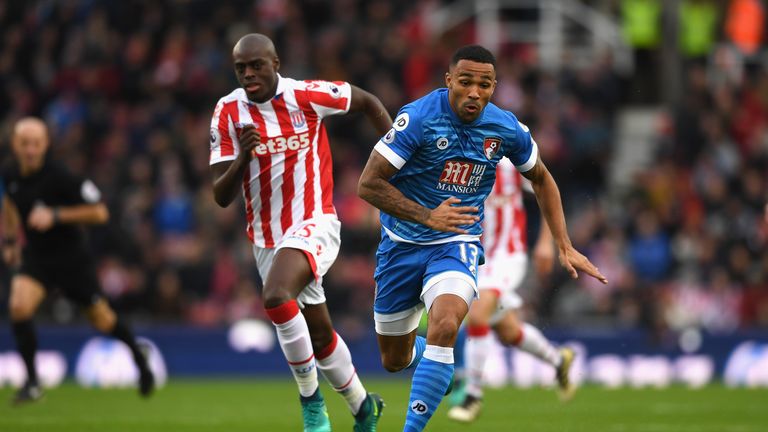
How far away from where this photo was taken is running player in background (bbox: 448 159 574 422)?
12.0 meters

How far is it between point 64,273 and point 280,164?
464 centimetres

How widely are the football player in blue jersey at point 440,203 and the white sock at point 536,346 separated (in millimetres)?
3568

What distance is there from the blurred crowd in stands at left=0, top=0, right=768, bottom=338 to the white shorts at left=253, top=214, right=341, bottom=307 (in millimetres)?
9347

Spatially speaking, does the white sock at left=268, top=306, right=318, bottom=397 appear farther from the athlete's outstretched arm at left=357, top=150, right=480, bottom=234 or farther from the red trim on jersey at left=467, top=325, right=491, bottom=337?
the red trim on jersey at left=467, top=325, right=491, bottom=337

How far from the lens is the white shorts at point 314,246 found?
29.8ft

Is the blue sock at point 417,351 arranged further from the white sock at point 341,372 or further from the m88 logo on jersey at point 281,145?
the m88 logo on jersey at point 281,145

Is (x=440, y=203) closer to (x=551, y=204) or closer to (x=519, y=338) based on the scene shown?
(x=551, y=204)

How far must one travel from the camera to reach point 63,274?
13.2 metres

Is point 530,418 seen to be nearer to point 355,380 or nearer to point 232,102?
point 355,380

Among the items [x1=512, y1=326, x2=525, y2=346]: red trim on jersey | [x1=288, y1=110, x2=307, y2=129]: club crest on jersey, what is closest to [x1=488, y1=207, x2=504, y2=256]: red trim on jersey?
[x1=512, y1=326, x2=525, y2=346]: red trim on jersey

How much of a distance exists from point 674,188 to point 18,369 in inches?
410

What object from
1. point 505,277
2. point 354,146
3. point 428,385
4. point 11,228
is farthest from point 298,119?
point 354,146

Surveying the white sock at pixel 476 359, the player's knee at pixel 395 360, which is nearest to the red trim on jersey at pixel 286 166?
the player's knee at pixel 395 360

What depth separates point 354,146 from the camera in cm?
2111
